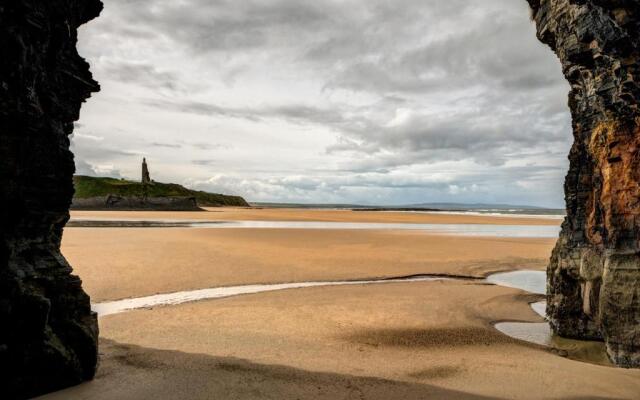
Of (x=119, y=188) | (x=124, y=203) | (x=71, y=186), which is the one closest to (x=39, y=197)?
(x=71, y=186)

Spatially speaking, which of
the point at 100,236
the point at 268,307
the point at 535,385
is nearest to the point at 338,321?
the point at 268,307

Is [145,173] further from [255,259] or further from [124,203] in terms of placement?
[255,259]

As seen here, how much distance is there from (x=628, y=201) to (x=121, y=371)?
1246 centimetres

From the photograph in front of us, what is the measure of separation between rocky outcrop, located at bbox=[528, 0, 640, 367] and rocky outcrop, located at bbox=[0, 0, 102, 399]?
1114 centimetres

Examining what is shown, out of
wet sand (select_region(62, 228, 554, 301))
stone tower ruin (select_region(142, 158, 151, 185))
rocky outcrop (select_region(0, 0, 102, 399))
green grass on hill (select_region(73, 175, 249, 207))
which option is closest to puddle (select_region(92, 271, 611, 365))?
wet sand (select_region(62, 228, 554, 301))

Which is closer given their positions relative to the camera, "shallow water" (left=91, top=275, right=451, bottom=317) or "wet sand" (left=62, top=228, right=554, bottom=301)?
"shallow water" (left=91, top=275, right=451, bottom=317)

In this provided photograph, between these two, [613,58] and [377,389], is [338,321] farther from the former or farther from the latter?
[613,58]

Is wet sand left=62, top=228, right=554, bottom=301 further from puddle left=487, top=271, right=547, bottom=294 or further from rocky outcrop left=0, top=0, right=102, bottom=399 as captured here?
rocky outcrop left=0, top=0, right=102, bottom=399

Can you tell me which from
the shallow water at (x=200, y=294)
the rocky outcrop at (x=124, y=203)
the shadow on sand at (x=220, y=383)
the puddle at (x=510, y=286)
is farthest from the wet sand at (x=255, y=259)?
the rocky outcrop at (x=124, y=203)

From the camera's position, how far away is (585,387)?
326 inches

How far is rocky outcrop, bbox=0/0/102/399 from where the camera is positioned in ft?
22.1

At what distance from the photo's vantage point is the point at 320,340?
11406mm

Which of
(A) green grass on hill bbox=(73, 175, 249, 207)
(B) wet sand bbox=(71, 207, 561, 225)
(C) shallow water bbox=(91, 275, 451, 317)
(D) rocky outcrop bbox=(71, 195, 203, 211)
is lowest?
(C) shallow water bbox=(91, 275, 451, 317)

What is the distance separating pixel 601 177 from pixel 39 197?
44.3 feet
